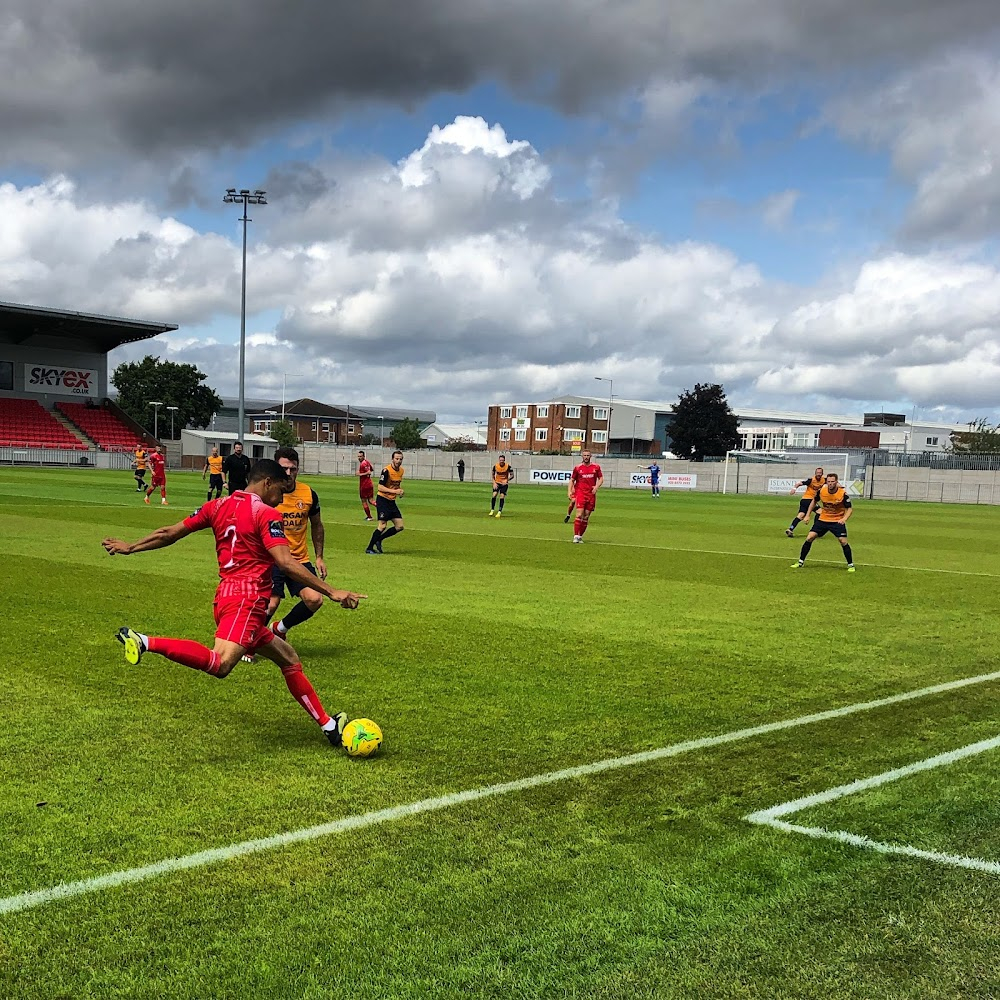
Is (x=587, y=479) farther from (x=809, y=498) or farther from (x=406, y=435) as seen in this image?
(x=406, y=435)

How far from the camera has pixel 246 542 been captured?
6430 mm

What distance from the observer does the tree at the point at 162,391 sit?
11194 cm

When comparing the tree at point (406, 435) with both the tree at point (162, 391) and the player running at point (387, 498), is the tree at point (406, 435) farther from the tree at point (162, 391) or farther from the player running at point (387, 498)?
the player running at point (387, 498)

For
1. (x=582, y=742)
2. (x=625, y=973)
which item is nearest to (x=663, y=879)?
(x=625, y=973)

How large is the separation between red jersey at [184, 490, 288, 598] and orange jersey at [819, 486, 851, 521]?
45.6 feet

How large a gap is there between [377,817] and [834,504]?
48.1 ft

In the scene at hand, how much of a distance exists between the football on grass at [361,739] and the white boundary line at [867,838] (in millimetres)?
2343

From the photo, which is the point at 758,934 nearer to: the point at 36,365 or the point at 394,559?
the point at 394,559

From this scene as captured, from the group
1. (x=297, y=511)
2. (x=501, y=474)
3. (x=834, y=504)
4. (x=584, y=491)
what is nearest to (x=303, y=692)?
(x=297, y=511)

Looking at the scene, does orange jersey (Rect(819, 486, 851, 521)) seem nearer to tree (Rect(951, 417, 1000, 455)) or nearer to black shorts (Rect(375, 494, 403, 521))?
black shorts (Rect(375, 494, 403, 521))

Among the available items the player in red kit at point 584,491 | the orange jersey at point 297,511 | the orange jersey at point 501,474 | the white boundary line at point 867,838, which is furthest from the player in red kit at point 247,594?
the orange jersey at point 501,474

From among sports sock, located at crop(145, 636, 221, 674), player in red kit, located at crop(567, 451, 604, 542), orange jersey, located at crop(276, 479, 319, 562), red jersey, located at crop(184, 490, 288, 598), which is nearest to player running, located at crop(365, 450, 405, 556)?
player in red kit, located at crop(567, 451, 604, 542)

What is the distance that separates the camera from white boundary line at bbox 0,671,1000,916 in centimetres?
434

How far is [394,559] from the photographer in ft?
59.3
